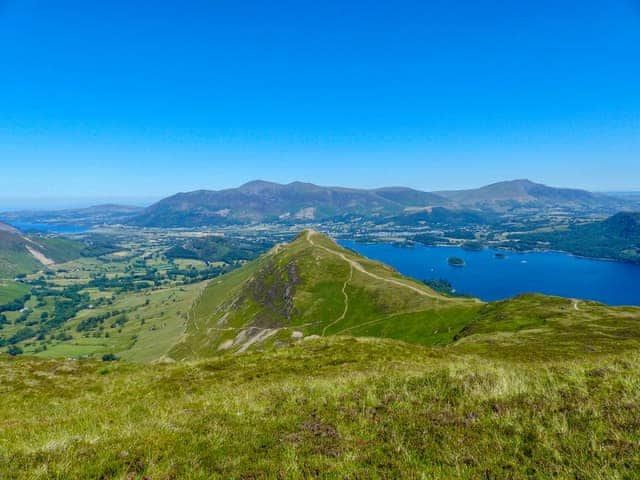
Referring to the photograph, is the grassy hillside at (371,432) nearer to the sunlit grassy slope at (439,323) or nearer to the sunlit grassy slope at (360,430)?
the sunlit grassy slope at (360,430)

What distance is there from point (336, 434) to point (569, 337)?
63023mm

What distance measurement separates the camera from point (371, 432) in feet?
33.2

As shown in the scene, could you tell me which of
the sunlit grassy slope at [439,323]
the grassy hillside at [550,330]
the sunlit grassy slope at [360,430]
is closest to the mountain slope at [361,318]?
the sunlit grassy slope at [439,323]

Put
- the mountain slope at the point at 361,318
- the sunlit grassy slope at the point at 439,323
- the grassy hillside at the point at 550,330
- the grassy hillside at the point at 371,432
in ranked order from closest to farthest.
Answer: the grassy hillside at the point at 371,432
the grassy hillside at the point at 550,330
the sunlit grassy slope at the point at 439,323
the mountain slope at the point at 361,318

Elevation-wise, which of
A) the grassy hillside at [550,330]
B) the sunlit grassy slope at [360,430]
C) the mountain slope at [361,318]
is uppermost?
the sunlit grassy slope at [360,430]

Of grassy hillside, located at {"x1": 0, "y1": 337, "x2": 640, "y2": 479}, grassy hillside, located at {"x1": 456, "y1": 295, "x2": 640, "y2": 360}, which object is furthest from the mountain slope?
grassy hillside, located at {"x1": 0, "y1": 337, "x2": 640, "y2": 479}

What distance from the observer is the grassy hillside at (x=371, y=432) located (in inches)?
318

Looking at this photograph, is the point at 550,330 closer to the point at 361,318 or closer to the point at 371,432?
the point at 371,432

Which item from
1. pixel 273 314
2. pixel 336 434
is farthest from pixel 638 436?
pixel 273 314

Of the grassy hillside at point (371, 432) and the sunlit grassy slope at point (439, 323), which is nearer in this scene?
the grassy hillside at point (371, 432)

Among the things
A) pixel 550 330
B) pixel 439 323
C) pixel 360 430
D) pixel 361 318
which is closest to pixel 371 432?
pixel 360 430

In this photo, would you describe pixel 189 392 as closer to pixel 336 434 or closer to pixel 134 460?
pixel 134 460

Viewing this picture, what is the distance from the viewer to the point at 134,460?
9.02 meters

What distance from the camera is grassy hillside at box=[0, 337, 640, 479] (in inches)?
318
